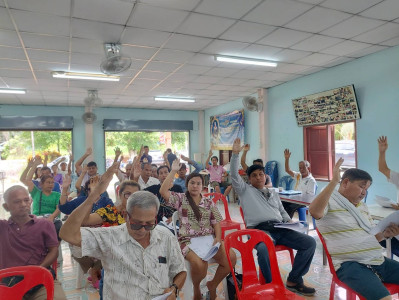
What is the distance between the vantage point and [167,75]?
19.7 ft

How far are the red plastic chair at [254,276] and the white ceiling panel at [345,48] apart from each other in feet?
11.9

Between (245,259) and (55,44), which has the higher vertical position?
(55,44)

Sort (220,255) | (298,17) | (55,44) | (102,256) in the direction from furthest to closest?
(55,44), (298,17), (220,255), (102,256)

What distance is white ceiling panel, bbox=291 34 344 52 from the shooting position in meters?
4.20

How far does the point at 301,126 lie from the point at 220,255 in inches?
184

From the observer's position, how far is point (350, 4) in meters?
Result: 3.22

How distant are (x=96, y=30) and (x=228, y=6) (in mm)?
1757

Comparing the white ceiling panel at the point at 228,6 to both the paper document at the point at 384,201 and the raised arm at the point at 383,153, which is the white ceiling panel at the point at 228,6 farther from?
the paper document at the point at 384,201

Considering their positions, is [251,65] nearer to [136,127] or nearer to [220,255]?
[220,255]

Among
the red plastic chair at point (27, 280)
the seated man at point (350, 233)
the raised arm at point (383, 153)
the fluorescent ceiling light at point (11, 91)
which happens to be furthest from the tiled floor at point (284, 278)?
the fluorescent ceiling light at point (11, 91)

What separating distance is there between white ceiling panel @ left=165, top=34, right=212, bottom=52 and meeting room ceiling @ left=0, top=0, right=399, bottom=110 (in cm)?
2

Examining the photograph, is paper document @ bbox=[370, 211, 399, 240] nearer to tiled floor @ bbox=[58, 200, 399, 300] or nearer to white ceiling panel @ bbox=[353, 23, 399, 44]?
tiled floor @ bbox=[58, 200, 399, 300]

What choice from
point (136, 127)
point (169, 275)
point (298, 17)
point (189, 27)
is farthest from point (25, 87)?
point (169, 275)

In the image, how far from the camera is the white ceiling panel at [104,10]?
3031 millimetres
